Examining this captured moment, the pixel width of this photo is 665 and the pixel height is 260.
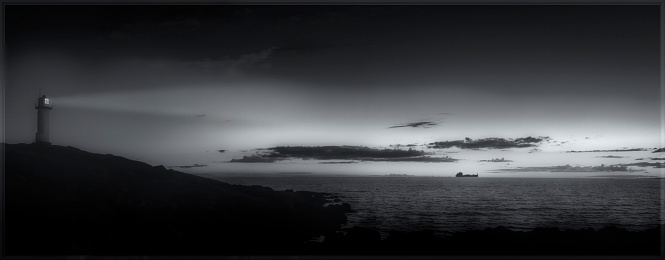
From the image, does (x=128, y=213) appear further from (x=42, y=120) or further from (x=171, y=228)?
(x=42, y=120)

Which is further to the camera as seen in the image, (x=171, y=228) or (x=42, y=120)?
(x=42, y=120)

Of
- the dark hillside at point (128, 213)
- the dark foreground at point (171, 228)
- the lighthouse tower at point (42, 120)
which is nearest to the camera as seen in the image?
the dark hillside at point (128, 213)

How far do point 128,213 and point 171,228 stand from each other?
334 centimetres

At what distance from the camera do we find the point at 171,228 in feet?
79.4

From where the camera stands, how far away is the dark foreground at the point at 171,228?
68.2ft

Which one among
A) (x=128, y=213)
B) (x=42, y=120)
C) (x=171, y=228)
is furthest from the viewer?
(x=42, y=120)

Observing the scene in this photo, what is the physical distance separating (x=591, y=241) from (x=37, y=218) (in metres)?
30.0

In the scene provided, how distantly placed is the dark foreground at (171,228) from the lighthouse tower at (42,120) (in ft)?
13.1

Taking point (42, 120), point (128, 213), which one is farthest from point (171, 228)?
point (42, 120)

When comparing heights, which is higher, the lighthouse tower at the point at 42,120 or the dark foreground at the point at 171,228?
the lighthouse tower at the point at 42,120

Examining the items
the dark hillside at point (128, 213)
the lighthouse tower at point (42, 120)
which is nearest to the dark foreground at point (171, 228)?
the dark hillside at point (128, 213)

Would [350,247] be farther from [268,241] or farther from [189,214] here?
[189,214]

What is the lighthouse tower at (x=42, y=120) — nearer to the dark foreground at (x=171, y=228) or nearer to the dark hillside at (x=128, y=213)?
the dark hillside at (x=128, y=213)

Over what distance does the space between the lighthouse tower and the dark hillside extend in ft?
7.37
